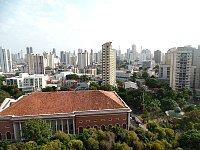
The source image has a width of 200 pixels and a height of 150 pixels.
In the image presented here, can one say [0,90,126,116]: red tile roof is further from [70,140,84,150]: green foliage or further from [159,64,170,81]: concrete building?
[159,64,170,81]: concrete building

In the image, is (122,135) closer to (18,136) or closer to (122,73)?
(18,136)

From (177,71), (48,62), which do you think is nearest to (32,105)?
(177,71)

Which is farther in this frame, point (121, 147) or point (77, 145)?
point (77, 145)

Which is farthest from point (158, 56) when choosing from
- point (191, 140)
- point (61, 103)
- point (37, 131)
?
point (37, 131)

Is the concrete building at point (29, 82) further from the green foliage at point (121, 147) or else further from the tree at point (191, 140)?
the tree at point (191, 140)

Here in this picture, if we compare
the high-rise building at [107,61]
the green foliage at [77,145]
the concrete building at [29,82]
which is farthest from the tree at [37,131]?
the concrete building at [29,82]

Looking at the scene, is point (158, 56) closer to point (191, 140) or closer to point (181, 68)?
point (181, 68)
